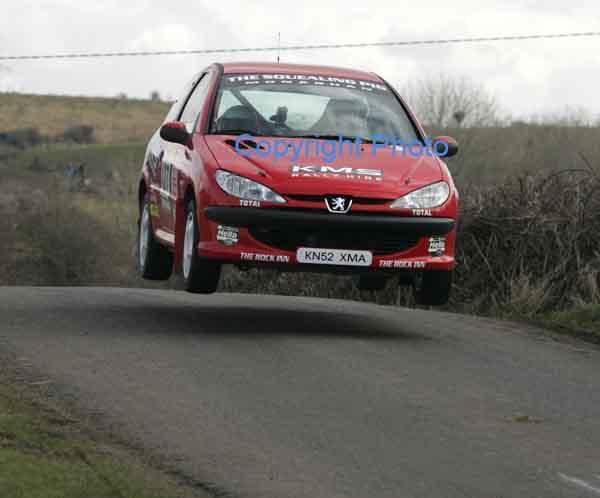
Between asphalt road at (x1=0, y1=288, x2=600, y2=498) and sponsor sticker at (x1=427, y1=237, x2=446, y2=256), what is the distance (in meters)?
0.72

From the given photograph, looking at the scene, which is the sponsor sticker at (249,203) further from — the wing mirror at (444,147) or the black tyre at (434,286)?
the wing mirror at (444,147)

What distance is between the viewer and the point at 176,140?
38.4ft

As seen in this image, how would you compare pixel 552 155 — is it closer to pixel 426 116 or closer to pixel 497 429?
pixel 426 116

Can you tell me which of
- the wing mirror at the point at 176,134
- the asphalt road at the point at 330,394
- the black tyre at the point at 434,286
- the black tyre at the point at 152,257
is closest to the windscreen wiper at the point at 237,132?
the wing mirror at the point at 176,134

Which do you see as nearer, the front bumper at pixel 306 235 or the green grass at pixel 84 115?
the front bumper at pixel 306 235

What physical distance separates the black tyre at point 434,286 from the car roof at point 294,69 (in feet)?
7.04

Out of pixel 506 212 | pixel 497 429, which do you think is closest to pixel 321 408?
pixel 497 429

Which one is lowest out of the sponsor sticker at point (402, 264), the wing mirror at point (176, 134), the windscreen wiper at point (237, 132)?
the sponsor sticker at point (402, 264)

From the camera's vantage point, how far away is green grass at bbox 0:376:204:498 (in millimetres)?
6098

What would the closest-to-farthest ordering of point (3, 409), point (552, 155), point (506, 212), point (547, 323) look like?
point (3, 409), point (547, 323), point (506, 212), point (552, 155)

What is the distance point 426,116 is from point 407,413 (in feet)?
219

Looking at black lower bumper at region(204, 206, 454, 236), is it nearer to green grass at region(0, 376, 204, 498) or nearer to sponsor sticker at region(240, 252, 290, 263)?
sponsor sticker at region(240, 252, 290, 263)

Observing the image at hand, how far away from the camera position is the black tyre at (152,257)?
13523mm

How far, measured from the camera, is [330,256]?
10.8m
